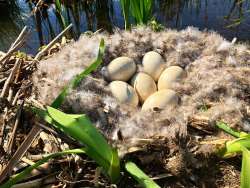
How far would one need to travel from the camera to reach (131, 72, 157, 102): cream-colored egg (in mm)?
2172

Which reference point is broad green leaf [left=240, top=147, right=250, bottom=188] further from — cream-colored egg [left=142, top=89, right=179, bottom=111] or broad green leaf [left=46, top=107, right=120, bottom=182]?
cream-colored egg [left=142, top=89, right=179, bottom=111]

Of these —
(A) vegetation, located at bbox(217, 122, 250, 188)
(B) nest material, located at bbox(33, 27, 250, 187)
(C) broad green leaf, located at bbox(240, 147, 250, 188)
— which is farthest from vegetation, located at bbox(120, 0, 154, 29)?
(C) broad green leaf, located at bbox(240, 147, 250, 188)

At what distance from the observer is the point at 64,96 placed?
1802 mm

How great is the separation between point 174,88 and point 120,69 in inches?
9.9

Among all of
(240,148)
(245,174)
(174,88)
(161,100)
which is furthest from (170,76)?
(245,174)

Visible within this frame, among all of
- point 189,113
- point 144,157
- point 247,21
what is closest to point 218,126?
point 189,113

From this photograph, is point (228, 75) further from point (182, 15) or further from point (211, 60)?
point (182, 15)

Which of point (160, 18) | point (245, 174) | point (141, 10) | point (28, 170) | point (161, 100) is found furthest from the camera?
point (160, 18)

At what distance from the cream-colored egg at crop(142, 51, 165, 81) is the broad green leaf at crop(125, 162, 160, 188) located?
692 mm

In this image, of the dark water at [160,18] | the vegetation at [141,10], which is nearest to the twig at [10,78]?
the vegetation at [141,10]

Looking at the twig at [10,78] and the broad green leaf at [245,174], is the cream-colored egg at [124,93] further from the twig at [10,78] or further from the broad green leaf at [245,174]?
the broad green leaf at [245,174]

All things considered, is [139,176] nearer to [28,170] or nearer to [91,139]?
[91,139]

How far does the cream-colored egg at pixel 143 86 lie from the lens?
2172 mm

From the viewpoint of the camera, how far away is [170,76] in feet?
7.12
